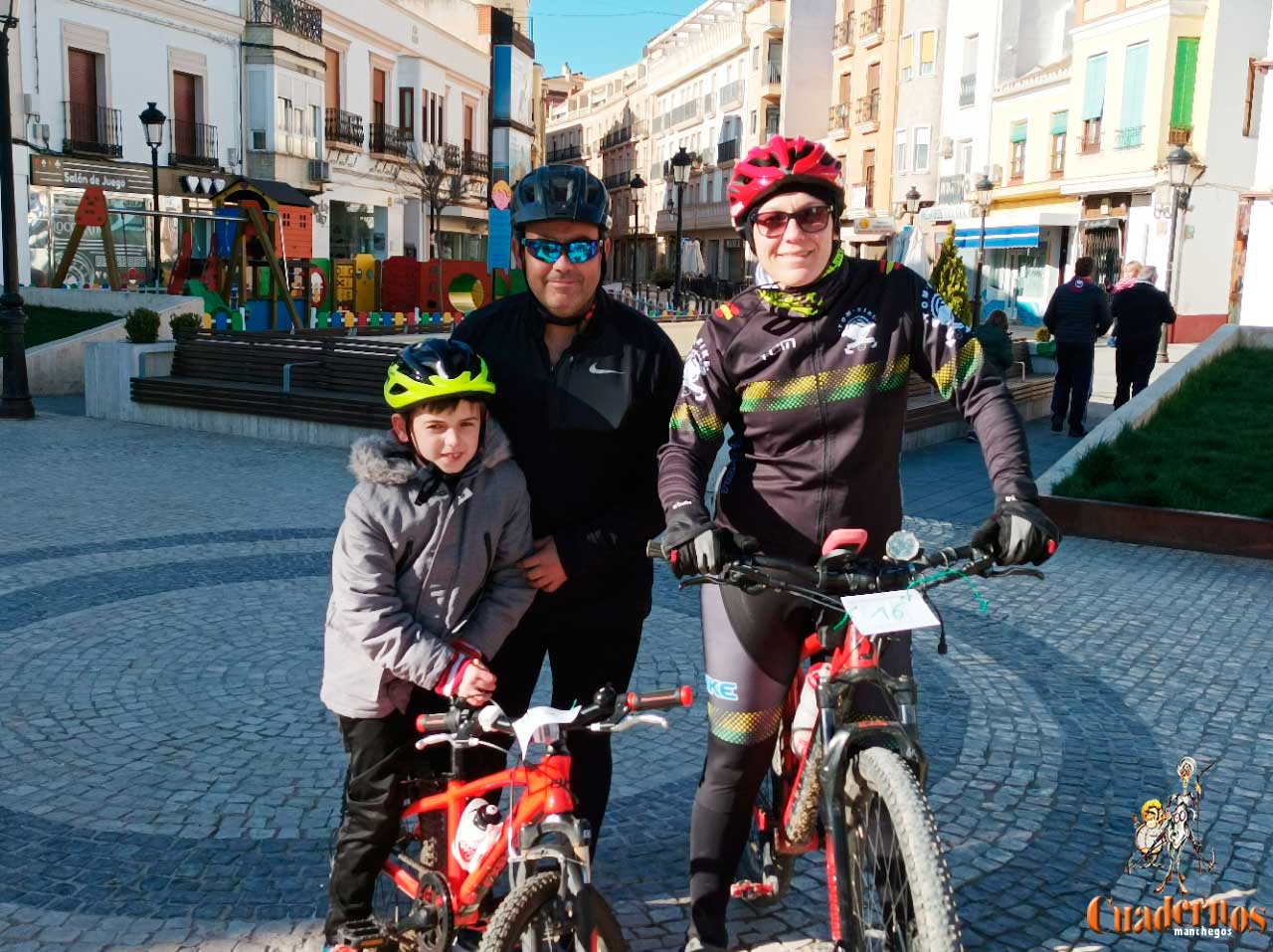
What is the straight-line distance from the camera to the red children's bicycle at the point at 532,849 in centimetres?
231

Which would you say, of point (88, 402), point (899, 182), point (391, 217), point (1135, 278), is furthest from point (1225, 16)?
point (88, 402)

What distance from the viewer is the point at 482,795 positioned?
2.88 m

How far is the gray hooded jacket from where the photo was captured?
268cm

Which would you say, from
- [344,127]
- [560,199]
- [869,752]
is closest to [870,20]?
[344,127]

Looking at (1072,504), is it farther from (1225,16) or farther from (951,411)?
(1225,16)

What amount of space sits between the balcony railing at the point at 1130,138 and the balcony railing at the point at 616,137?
55.5 metres

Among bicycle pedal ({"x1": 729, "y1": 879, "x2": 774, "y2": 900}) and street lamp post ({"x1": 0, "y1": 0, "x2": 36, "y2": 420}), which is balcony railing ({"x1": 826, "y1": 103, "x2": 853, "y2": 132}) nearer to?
street lamp post ({"x1": 0, "y1": 0, "x2": 36, "y2": 420})

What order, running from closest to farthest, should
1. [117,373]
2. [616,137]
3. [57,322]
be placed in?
1. [117,373]
2. [57,322]
3. [616,137]

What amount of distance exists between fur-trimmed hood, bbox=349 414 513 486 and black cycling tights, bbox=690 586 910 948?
1.94ft

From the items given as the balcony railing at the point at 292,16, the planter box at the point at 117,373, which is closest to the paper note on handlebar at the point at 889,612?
the planter box at the point at 117,373

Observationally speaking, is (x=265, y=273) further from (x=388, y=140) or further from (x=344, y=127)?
(x=388, y=140)

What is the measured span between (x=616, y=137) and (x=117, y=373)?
7904cm

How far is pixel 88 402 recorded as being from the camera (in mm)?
13086

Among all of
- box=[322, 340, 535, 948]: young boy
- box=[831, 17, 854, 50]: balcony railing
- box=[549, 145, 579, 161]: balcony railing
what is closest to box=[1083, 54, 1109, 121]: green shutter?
box=[831, 17, 854, 50]: balcony railing
